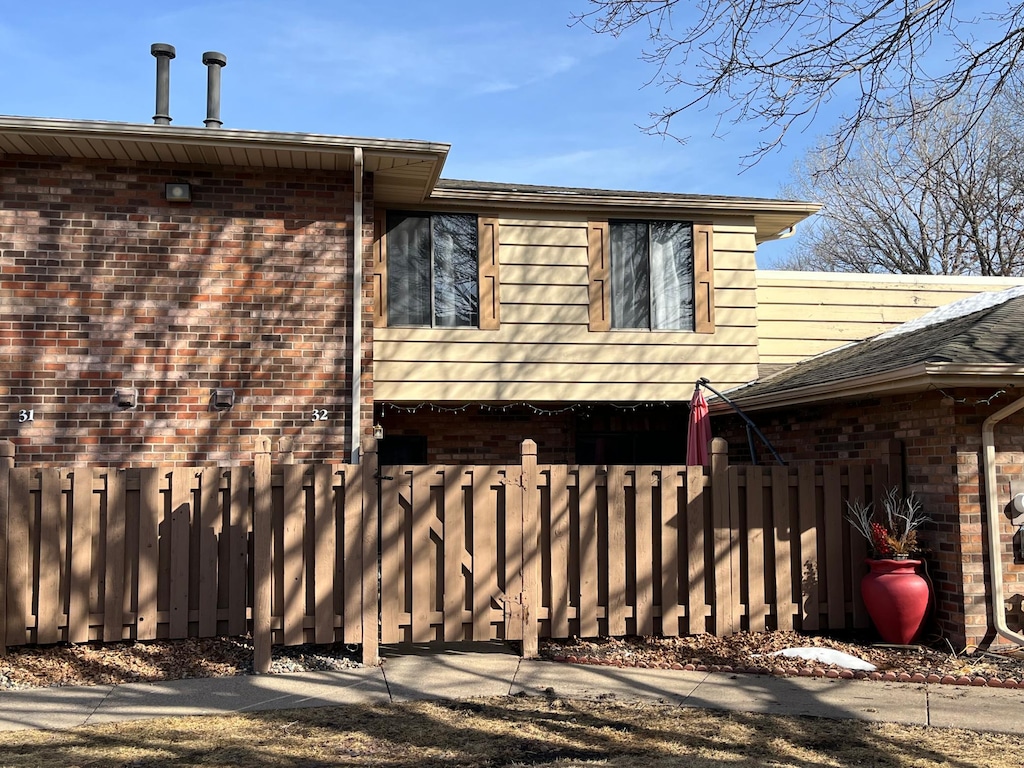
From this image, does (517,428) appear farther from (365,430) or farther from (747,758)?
(747,758)

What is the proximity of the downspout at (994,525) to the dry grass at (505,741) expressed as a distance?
93.5 inches

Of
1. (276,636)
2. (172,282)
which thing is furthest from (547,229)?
(276,636)

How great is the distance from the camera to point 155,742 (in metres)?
5.03

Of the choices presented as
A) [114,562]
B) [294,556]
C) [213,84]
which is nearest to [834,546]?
[294,556]

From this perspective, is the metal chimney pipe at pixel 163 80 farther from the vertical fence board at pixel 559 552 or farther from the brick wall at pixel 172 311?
the vertical fence board at pixel 559 552

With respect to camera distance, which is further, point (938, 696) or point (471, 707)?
point (938, 696)

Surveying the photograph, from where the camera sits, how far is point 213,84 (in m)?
10.3

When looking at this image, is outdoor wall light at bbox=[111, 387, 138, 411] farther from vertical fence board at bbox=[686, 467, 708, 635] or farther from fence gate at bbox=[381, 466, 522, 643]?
vertical fence board at bbox=[686, 467, 708, 635]

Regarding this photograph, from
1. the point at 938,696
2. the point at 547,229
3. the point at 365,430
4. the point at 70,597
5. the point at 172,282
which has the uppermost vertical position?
the point at 547,229

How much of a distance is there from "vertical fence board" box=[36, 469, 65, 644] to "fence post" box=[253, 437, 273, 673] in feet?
5.03

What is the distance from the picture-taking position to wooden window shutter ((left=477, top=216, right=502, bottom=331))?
1143 centimetres

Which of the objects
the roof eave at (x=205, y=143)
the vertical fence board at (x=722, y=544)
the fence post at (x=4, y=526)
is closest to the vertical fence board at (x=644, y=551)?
the vertical fence board at (x=722, y=544)

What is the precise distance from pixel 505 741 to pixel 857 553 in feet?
13.4

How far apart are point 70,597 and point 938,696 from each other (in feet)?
20.5
